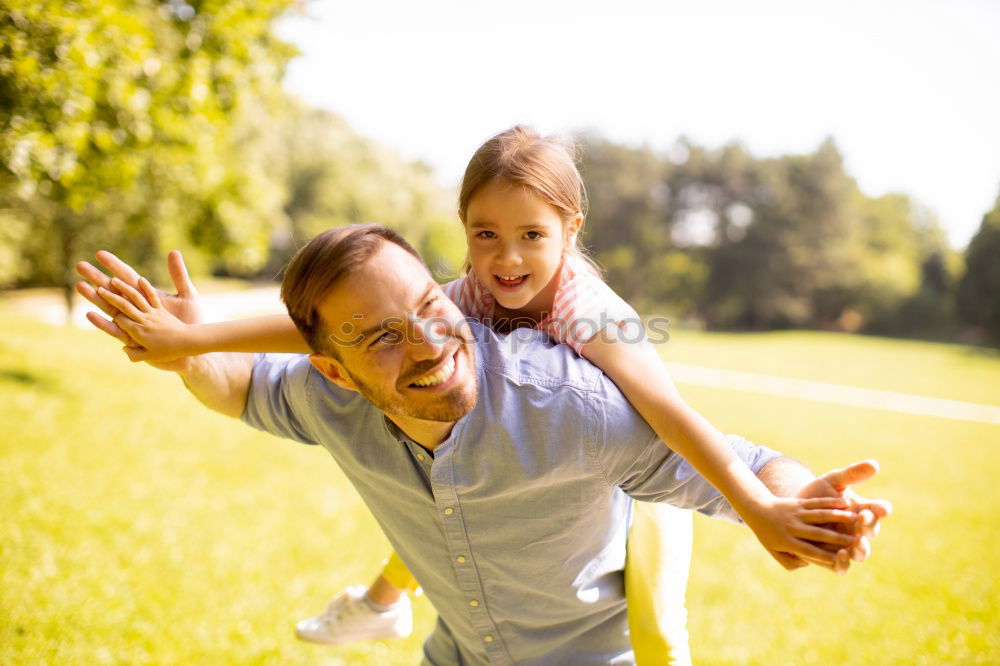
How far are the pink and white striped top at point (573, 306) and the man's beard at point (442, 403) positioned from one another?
36cm

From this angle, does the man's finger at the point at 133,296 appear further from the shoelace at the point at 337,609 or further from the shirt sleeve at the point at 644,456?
the shoelace at the point at 337,609

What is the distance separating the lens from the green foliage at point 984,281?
13836 millimetres

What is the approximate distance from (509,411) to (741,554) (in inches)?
202

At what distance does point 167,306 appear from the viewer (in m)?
2.09

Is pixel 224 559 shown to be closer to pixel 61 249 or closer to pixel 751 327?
pixel 61 249

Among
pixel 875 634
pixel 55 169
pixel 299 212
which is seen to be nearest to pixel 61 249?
pixel 55 169

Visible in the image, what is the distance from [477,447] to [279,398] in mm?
774

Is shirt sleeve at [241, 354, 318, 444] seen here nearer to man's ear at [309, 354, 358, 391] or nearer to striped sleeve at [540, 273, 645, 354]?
man's ear at [309, 354, 358, 391]

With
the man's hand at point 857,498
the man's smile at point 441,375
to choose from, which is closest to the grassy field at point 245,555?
the man's smile at point 441,375

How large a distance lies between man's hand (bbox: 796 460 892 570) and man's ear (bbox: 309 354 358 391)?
1190 millimetres

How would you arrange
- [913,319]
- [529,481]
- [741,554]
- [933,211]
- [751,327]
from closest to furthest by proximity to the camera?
[529,481] < [741,554] < [933,211] < [913,319] < [751,327]

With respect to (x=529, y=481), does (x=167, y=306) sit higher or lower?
higher

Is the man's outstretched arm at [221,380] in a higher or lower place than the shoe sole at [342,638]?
higher

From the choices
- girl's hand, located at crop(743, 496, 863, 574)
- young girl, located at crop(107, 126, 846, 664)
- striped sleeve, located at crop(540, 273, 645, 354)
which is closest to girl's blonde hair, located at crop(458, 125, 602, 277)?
young girl, located at crop(107, 126, 846, 664)
